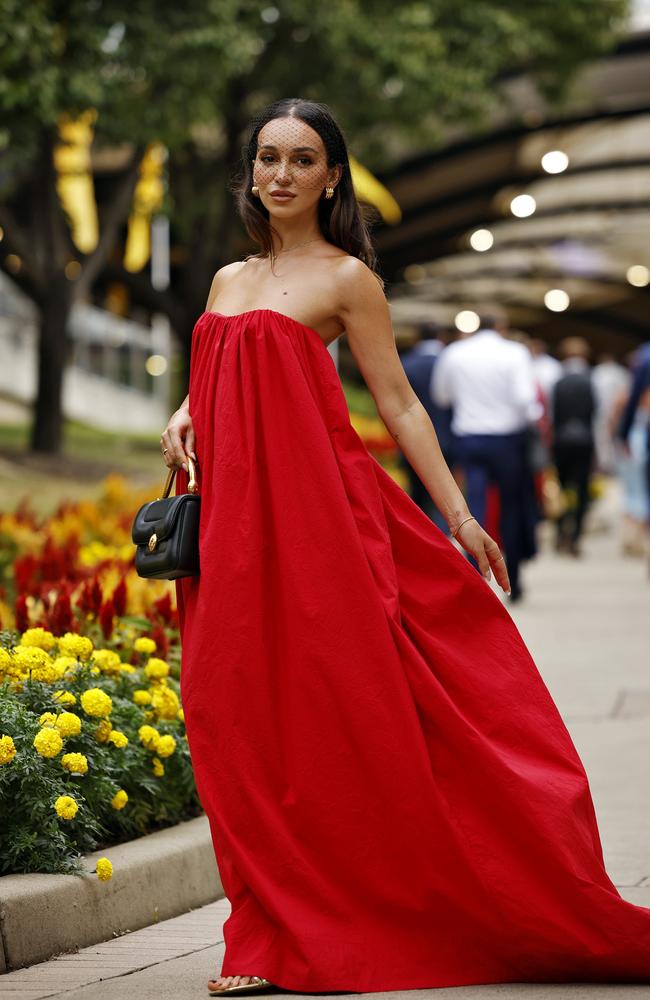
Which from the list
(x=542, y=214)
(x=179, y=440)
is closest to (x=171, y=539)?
(x=179, y=440)

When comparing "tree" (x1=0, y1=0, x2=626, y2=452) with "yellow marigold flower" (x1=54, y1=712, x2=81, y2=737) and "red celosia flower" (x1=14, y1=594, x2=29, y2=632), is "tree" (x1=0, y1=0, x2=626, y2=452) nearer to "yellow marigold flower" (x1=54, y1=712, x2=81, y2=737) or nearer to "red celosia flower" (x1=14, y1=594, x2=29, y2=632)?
"red celosia flower" (x1=14, y1=594, x2=29, y2=632)

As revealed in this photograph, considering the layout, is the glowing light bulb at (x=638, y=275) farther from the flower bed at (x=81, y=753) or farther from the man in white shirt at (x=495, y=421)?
the flower bed at (x=81, y=753)

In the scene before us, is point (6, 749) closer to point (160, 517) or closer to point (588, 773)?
point (160, 517)

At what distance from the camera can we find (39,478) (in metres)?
18.1

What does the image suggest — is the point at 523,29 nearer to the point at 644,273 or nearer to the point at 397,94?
the point at 397,94

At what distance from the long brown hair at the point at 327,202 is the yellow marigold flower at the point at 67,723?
1278 millimetres

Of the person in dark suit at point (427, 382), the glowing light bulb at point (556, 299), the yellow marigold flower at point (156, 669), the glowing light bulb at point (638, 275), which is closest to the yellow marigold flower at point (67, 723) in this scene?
the yellow marigold flower at point (156, 669)

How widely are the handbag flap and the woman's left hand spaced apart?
655 mm

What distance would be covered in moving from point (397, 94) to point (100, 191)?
17.2m

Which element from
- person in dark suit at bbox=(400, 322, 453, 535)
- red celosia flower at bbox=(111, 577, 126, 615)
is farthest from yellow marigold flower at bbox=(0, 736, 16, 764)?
person in dark suit at bbox=(400, 322, 453, 535)

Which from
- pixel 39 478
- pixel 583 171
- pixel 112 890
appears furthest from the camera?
pixel 583 171

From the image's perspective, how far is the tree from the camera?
1645 centimetres

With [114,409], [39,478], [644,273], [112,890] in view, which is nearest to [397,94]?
[39,478]

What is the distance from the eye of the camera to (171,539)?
3.79 m
